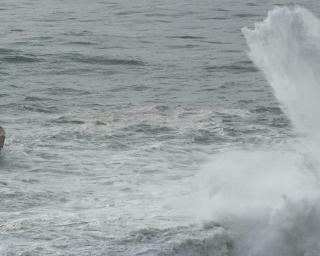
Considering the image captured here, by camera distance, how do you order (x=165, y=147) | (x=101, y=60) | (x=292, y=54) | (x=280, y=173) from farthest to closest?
1. (x=101, y=60)
2. (x=165, y=147)
3. (x=292, y=54)
4. (x=280, y=173)

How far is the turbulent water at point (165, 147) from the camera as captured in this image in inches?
649

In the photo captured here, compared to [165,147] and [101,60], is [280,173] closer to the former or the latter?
[165,147]

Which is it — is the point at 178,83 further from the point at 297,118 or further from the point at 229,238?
the point at 229,238

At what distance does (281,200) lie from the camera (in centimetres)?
1775

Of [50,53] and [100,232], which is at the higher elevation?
[100,232]

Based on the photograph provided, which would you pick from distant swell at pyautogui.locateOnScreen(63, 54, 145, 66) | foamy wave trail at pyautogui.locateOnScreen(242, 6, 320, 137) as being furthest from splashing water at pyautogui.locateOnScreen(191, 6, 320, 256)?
distant swell at pyautogui.locateOnScreen(63, 54, 145, 66)

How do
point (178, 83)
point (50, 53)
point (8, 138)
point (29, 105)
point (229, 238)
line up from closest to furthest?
point (229, 238) < point (8, 138) < point (29, 105) < point (178, 83) < point (50, 53)

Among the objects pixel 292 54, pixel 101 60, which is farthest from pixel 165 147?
pixel 101 60

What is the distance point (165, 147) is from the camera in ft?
76.4

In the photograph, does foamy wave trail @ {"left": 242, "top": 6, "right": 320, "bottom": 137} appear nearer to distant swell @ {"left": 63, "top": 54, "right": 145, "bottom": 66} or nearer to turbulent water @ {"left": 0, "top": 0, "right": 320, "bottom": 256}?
turbulent water @ {"left": 0, "top": 0, "right": 320, "bottom": 256}

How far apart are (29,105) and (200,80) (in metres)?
7.69

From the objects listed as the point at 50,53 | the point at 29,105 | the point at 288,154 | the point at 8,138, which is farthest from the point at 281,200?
the point at 50,53

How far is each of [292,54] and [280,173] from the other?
3182mm

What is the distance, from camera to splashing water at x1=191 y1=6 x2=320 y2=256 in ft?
54.4
